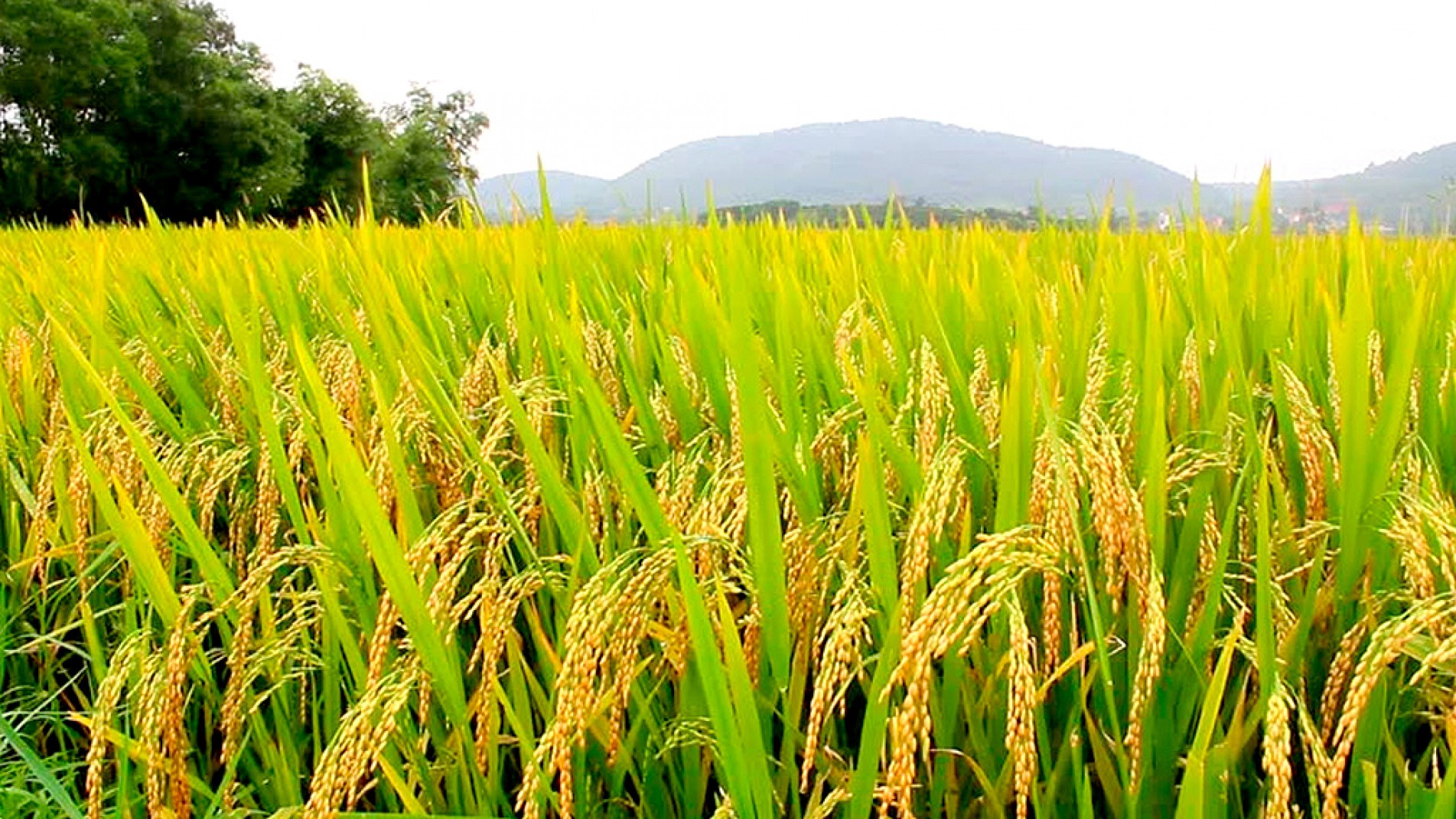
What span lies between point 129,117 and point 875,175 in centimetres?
2628

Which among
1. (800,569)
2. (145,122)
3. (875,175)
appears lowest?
(800,569)

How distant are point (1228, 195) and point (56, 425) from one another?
8.32ft

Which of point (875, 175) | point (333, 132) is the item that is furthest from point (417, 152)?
point (875, 175)

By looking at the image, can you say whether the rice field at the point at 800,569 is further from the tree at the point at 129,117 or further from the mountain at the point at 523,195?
the tree at the point at 129,117

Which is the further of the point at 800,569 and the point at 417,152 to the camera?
the point at 417,152

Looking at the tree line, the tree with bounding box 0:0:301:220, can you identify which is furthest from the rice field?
the tree with bounding box 0:0:301:220

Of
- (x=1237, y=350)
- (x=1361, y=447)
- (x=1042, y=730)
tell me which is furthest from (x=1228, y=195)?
(x=1042, y=730)

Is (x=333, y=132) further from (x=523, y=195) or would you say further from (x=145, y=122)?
(x=523, y=195)

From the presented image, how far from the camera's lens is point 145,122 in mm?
33938

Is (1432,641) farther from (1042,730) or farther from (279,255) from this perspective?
(279,255)

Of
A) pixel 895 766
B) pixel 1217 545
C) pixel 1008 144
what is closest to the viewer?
pixel 895 766

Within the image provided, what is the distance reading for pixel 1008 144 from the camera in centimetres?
11100

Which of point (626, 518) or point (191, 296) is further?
point (191, 296)

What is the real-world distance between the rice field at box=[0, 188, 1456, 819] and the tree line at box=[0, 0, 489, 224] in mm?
28584
